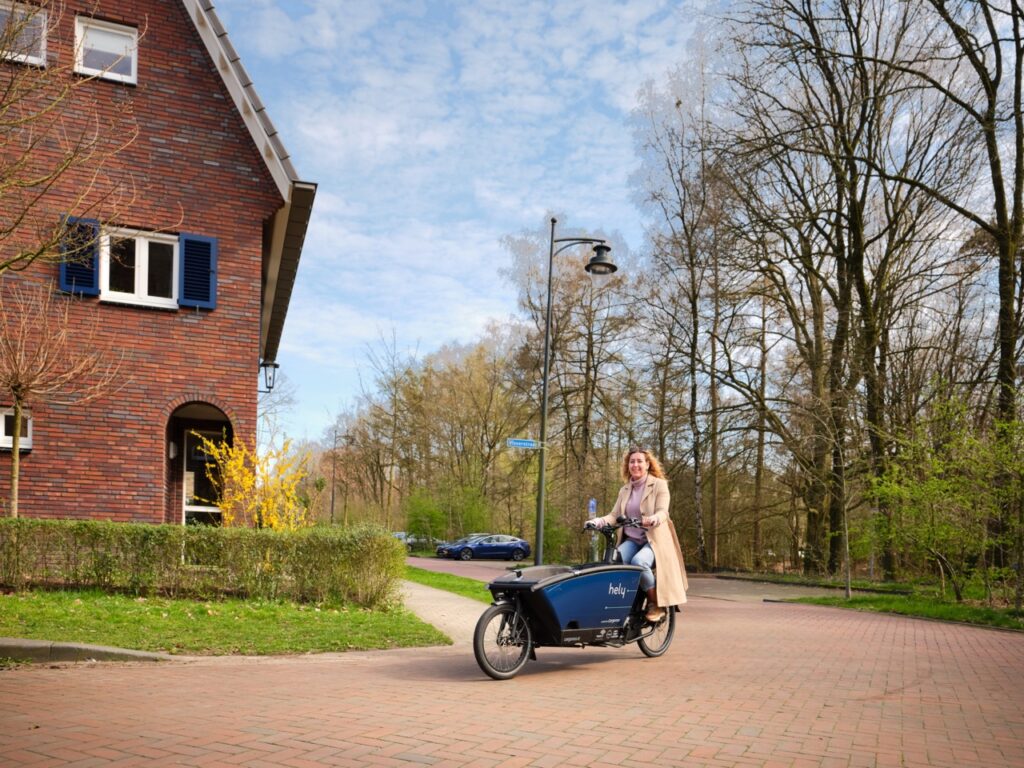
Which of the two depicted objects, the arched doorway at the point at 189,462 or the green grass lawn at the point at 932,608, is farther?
the arched doorway at the point at 189,462

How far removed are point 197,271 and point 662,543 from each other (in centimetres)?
1006

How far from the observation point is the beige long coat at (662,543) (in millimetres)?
8820

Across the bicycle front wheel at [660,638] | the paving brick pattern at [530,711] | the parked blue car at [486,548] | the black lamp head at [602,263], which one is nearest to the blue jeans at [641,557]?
the bicycle front wheel at [660,638]

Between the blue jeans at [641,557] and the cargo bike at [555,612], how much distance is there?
0.08m

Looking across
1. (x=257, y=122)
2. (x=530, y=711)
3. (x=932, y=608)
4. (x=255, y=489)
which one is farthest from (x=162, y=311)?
(x=932, y=608)

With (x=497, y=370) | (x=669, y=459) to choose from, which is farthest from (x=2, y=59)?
(x=497, y=370)

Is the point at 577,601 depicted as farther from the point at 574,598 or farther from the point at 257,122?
the point at 257,122

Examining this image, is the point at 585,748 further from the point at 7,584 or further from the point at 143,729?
the point at 7,584

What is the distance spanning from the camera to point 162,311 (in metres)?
15.2

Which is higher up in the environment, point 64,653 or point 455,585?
point 64,653

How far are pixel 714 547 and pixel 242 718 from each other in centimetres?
2735

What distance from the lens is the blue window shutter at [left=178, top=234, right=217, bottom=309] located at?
15273 millimetres

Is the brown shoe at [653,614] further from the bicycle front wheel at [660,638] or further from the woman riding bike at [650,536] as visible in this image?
the bicycle front wheel at [660,638]

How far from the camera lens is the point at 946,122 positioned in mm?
23531
